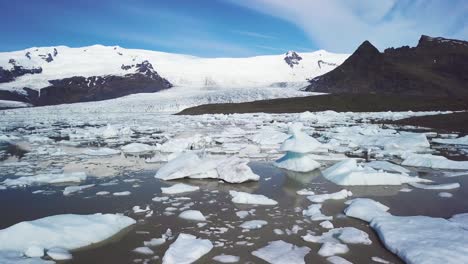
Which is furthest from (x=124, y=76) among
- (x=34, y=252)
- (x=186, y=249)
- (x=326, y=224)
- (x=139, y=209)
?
(x=186, y=249)

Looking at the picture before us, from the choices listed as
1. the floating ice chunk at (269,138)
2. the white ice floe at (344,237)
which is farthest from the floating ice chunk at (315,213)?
the floating ice chunk at (269,138)

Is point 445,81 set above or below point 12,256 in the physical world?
above

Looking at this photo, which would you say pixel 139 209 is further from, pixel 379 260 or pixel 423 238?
pixel 423 238

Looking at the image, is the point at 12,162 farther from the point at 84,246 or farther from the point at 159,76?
the point at 159,76

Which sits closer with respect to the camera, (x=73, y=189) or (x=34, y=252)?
(x=34, y=252)

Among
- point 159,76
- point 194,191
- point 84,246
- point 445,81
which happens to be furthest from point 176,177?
point 159,76

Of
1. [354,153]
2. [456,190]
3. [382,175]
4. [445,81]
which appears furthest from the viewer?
[445,81]

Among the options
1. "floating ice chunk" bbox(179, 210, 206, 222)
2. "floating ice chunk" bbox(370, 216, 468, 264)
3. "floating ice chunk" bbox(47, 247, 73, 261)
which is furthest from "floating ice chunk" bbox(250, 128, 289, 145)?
"floating ice chunk" bbox(47, 247, 73, 261)
